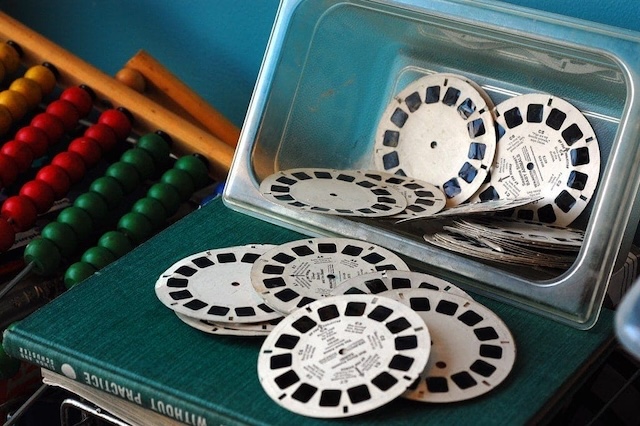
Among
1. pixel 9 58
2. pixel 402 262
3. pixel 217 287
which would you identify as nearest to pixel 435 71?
pixel 402 262

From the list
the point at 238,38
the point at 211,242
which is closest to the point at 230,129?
the point at 238,38

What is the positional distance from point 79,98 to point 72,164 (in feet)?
0.42

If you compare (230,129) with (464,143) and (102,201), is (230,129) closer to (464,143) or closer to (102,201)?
(102,201)

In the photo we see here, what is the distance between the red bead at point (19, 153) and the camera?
1.45 metres

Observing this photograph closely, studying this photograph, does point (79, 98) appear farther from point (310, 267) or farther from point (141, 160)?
point (310, 267)

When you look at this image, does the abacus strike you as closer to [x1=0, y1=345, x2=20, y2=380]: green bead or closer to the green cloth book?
[x1=0, y1=345, x2=20, y2=380]: green bead

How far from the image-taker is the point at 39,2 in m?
1.87

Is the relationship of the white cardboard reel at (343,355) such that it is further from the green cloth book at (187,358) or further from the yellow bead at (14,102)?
the yellow bead at (14,102)

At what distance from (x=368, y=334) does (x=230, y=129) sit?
0.75 m

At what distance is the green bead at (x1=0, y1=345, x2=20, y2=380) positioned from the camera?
1.20m

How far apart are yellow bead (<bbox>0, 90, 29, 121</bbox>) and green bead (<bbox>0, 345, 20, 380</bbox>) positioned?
1.58 ft

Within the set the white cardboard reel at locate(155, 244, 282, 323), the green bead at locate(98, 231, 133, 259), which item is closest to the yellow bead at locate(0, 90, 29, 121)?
the green bead at locate(98, 231, 133, 259)

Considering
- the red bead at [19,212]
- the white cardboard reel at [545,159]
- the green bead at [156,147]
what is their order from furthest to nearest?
the green bead at [156,147]
the red bead at [19,212]
the white cardboard reel at [545,159]

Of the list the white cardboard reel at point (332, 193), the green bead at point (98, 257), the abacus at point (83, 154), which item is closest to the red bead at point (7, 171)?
the abacus at point (83, 154)
